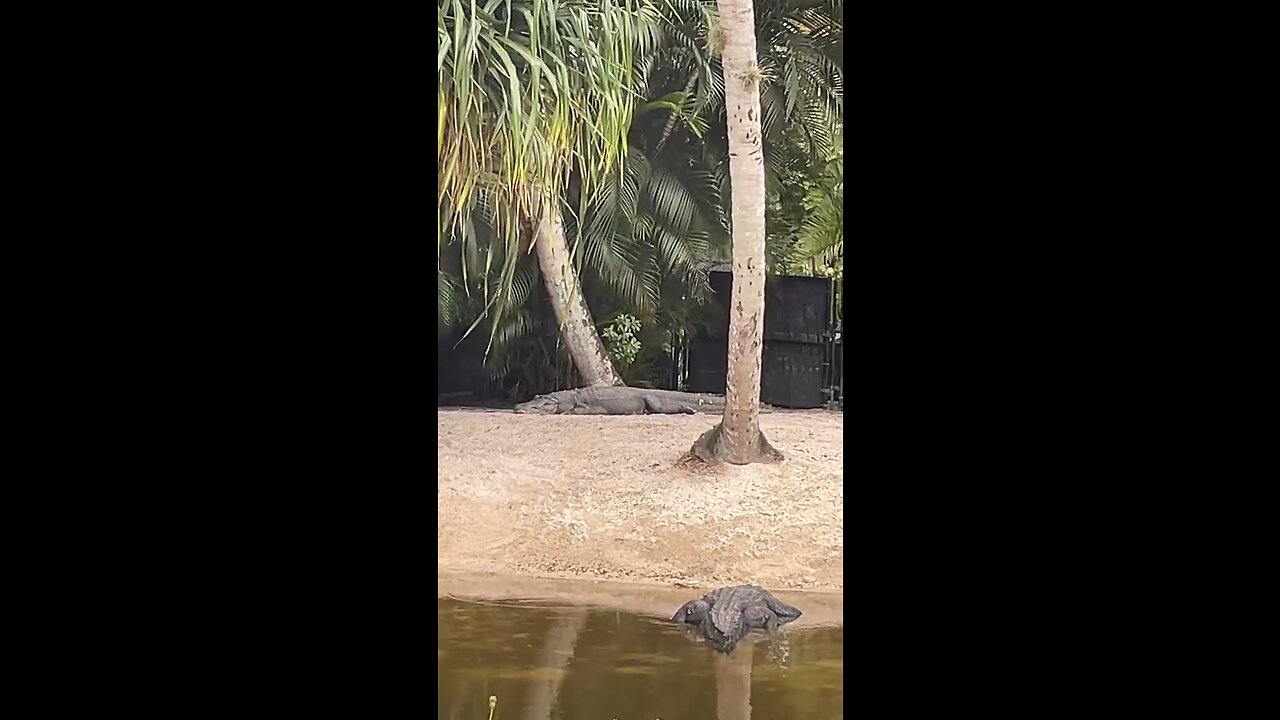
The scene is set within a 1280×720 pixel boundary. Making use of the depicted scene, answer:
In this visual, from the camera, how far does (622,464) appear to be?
4.73 meters

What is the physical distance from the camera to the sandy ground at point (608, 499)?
4.64 meters

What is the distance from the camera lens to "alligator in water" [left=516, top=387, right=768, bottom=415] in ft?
15.5

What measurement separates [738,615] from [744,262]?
0.99 m

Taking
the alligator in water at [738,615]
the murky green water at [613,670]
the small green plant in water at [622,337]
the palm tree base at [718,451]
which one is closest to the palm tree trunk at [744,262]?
the palm tree base at [718,451]

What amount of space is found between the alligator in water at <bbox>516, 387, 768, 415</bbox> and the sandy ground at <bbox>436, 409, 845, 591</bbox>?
2cm

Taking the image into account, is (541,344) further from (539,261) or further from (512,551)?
(512,551)

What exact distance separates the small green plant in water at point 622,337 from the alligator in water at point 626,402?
0.32 feet

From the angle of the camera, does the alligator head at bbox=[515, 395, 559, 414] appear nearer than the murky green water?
No

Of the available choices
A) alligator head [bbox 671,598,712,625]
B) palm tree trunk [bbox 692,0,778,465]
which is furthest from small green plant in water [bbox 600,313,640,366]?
alligator head [bbox 671,598,712,625]

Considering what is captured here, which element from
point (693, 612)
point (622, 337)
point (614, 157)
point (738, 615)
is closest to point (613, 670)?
point (693, 612)

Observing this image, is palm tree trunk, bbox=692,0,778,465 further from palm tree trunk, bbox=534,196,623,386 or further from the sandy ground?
palm tree trunk, bbox=534,196,623,386

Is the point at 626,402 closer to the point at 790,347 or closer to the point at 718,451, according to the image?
the point at 718,451

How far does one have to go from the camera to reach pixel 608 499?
4.71m
